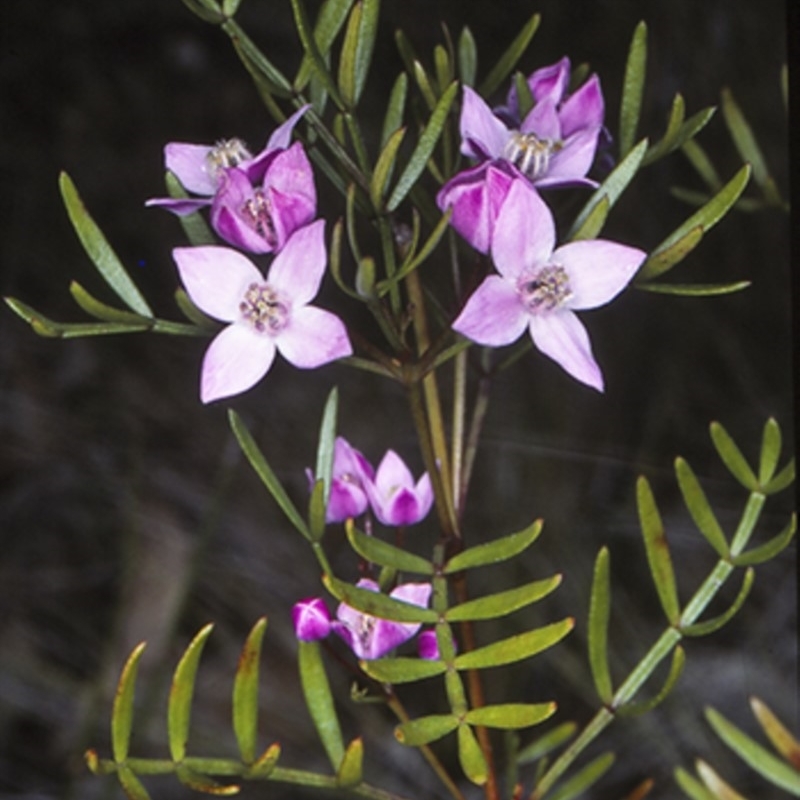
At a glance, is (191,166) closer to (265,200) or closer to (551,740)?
(265,200)

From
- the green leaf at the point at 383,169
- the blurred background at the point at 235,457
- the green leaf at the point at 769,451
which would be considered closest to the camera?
the green leaf at the point at 383,169

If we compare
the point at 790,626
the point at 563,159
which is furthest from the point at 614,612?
the point at 563,159

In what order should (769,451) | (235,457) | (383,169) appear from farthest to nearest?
1. (235,457)
2. (769,451)
3. (383,169)

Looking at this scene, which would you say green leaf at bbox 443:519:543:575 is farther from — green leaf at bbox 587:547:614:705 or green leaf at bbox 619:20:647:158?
green leaf at bbox 619:20:647:158

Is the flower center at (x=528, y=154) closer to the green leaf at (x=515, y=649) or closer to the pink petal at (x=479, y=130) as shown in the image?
the pink petal at (x=479, y=130)

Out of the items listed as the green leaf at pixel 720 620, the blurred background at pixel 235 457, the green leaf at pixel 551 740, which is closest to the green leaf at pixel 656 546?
the green leaf at pixel 720 620

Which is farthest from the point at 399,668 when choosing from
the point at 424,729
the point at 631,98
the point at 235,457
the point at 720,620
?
the point at 235,457

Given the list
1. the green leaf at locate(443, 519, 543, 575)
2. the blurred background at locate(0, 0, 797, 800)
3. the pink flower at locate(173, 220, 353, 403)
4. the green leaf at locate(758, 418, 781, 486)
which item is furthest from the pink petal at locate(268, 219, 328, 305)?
the blurred background at locate(0, 0, 797, 800)
